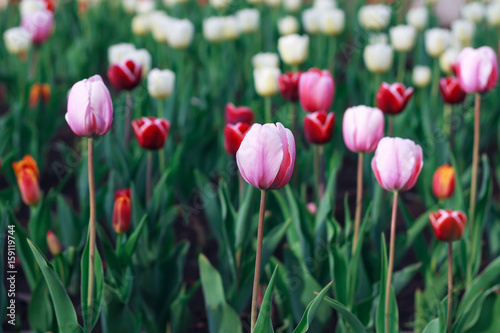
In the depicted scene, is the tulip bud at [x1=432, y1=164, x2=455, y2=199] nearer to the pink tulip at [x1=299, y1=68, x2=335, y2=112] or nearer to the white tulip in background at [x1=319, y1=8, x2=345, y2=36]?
the pink tulip at [x1=299, y1=68, x2=335, y2=112]

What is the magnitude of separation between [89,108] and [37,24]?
6.32 ft

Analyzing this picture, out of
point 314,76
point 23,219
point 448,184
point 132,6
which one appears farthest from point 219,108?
point 132,6

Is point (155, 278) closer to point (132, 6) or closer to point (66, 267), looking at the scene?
point (66, 267)

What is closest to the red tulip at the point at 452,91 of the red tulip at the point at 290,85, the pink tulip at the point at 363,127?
the red tulip at the point at 290,85

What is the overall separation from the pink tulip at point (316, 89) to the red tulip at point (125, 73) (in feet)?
1.68

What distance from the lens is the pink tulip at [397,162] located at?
4.40ft

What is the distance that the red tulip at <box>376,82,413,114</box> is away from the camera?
6.35 ft

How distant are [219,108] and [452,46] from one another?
3.74 feet

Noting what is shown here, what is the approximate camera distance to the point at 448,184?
6.25 feet

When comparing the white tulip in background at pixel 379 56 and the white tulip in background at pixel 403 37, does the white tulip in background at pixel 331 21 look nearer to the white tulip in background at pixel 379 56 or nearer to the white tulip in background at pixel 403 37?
the white tulip in background at pixel 403 37

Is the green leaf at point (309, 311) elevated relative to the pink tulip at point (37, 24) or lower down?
lower down

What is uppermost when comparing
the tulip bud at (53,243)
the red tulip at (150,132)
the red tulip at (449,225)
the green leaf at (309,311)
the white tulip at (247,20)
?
the white tulip at (247,20)

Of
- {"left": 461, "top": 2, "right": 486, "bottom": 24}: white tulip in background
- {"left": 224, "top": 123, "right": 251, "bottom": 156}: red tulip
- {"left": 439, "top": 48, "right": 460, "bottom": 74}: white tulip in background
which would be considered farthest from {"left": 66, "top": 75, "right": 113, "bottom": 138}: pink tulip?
{"left": 461, "top": 2, "right": 486, "bottom": 24}: white tulip in background

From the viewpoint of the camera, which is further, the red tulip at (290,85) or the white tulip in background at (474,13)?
the white tulip in background at (474,13)
